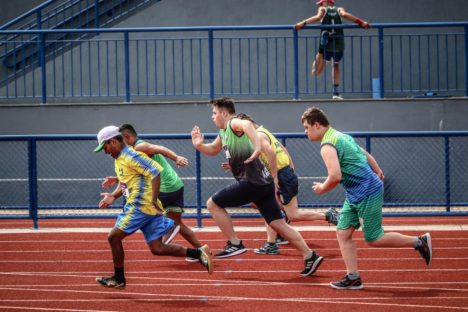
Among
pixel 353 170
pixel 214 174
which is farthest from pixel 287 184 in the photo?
pixel 214 174

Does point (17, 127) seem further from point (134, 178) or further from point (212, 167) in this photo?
point (134, 178)

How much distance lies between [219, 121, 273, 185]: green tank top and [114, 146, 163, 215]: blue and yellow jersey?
1.49 meters

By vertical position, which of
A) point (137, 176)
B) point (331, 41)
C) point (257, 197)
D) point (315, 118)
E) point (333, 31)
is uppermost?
point (333, 31)

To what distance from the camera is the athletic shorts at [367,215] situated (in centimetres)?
→ 925

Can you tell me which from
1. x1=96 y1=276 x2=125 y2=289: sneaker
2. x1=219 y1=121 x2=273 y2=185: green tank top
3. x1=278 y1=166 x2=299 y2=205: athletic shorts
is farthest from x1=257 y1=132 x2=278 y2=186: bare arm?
x1=96 y1=276 x2=125 y2=289: sneaker

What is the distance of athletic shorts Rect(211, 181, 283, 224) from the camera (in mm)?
10680


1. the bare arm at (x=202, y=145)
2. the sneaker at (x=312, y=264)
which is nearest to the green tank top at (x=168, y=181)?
the bare arm at (x=202, y=145)

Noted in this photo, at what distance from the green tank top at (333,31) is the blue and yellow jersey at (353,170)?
8100mm

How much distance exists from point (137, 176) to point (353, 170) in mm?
2083

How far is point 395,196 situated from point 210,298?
8.25 meters

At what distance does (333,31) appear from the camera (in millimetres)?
17422

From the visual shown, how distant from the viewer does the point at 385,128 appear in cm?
1719

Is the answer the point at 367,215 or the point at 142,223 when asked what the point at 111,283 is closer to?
the point at 142,223

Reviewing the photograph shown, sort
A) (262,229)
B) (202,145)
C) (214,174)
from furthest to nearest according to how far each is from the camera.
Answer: (214,174) → (262,229) → (202,145)
